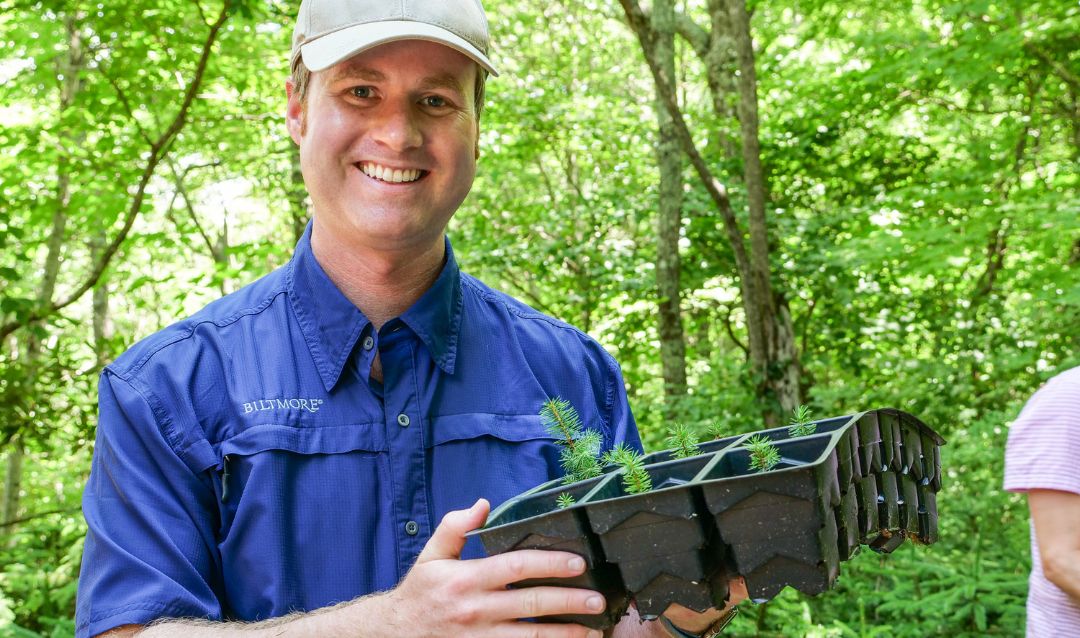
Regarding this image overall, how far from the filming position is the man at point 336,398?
1.46m

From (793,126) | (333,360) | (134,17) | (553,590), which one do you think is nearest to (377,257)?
(333,360)

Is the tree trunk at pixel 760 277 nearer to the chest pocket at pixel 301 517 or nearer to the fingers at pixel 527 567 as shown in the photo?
the chest pocket at pixel 301 517

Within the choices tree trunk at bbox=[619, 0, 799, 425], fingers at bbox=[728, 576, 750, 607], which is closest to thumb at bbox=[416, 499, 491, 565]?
fingers at bbox=[728, 576, 750, 607]

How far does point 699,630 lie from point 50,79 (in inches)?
250

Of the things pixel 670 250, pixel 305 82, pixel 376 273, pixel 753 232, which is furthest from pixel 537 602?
pixel 670 250

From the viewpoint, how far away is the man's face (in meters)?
1.62

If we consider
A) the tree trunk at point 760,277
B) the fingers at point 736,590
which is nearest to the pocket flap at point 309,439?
the fingers at point 736,590

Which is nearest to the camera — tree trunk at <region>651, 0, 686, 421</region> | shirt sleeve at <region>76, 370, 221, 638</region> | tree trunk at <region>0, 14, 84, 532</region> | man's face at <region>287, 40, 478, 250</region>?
shirt sleeve at <region>76, 370, 221, 638</region>

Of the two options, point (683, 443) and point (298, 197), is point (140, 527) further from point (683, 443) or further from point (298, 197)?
point (298, 197)

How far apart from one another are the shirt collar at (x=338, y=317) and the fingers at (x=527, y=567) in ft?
2.10

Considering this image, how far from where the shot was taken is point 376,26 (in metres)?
1.56

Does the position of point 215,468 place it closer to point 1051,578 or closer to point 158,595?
point 158,595

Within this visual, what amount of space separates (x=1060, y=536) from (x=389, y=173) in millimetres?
2161

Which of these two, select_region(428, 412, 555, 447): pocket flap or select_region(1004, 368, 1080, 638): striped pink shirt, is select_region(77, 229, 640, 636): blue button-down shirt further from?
select_region(1004, 368, 1080, 638): striped pink shirt
